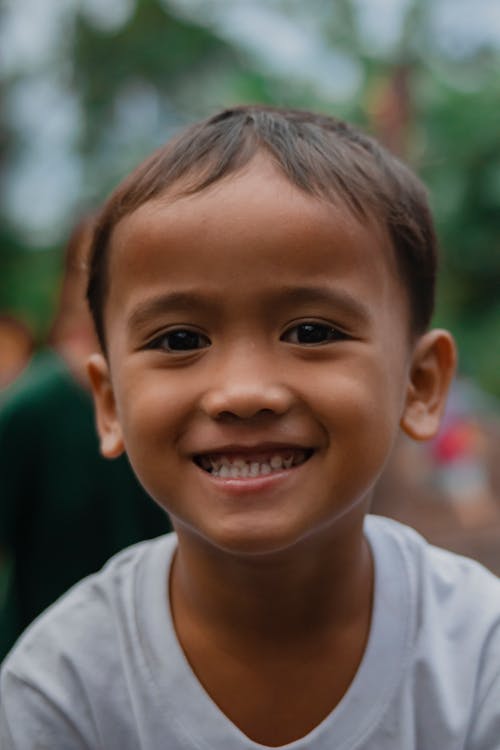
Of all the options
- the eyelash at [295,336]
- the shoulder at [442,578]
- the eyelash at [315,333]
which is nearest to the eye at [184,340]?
the eyelash at [295,336]

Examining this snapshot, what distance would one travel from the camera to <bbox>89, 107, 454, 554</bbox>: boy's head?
1.43 m

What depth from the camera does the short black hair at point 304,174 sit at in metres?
1.56

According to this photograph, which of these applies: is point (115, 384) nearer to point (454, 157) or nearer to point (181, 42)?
point (454, 157)

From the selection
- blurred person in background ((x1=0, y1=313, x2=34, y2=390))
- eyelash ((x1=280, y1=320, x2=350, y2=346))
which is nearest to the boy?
eyelash ((x1=280, y1=320, x2=350, y2=346))

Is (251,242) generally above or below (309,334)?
above

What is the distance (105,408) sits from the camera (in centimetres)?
180

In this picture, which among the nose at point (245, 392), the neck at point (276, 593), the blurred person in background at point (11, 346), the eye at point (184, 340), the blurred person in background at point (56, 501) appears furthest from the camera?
the blurred person in background at point (11, 346)

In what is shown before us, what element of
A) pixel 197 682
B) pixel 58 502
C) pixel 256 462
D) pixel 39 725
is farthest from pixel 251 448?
pixel 58 502

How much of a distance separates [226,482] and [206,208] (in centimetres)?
40

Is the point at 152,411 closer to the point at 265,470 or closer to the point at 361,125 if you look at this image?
the point at 265,470

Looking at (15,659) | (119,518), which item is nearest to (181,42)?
(119,518)

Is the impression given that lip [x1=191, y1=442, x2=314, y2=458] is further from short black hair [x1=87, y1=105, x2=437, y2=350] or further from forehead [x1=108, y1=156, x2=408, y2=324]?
short black hair [x1=87, y1=105, x2=437, y2=350]

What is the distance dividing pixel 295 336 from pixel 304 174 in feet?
0.84

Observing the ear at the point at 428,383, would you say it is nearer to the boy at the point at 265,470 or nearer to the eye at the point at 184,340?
the boy at the point at 265,470
